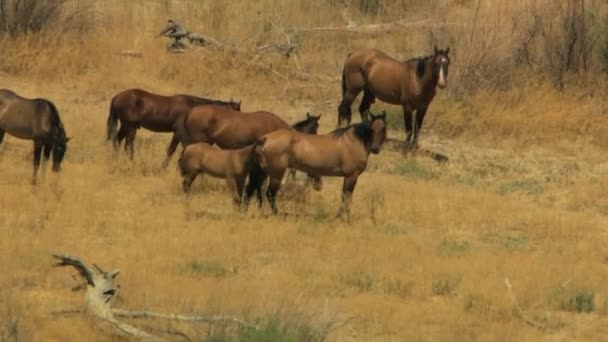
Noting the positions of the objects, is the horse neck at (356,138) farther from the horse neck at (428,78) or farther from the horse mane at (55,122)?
the horse neck at (428,78)

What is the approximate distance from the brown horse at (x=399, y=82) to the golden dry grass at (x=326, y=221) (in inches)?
26.4

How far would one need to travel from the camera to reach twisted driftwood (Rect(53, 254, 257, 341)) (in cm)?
847

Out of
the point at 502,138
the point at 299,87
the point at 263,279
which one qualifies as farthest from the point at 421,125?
the point at 263,279

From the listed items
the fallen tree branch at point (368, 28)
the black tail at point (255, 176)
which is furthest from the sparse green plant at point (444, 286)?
the fallen tree branch at point (368, 28)

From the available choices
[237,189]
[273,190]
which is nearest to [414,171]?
[273,190]

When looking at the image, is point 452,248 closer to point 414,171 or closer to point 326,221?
point 326,221

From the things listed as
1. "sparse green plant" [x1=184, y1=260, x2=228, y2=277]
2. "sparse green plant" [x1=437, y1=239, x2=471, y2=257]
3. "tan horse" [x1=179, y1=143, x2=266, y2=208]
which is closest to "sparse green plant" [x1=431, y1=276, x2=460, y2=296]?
"sparse green plant" [x1=437, y1=239, x2=471, y2=257]

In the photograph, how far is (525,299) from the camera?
10172 millimetres

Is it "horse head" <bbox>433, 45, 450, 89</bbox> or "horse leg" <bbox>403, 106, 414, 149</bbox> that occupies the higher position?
"horse head" <bbox>433, 45, 450, 89</bbox>

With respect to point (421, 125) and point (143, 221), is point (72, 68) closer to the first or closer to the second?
point (421, 125)

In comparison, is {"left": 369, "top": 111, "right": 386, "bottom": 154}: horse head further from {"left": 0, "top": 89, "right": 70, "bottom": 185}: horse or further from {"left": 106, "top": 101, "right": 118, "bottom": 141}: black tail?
{"left": 106, "top": 101, "right": 118, "bottom": 141}: black tail

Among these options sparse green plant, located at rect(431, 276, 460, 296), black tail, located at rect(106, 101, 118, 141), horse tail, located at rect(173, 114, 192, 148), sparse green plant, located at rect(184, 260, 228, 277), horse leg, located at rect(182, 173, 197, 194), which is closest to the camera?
sparse green plant, located at rect(431, 276, 460, 296)

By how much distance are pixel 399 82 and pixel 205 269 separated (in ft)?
26.2

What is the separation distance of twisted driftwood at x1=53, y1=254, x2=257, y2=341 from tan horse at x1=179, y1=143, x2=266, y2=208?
11.7 feet
